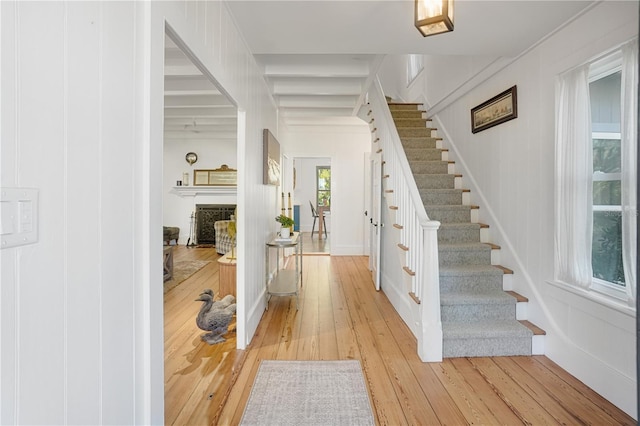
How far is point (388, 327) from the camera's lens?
317cm

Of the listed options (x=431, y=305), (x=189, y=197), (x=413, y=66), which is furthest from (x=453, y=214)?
(x=189, y=197)

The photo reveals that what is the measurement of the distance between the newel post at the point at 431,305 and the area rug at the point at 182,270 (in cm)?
329

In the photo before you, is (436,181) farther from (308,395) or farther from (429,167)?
(308,395)

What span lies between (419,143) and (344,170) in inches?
99.6

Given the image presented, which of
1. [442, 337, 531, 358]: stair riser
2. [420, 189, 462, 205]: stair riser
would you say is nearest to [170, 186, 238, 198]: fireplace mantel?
[420, 189, 462, 205]: stair riser

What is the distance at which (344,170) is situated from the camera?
6934mm

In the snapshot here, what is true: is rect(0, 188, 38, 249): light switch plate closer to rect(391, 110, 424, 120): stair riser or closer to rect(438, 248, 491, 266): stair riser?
rect(438, 248, 491, 266): stair riser

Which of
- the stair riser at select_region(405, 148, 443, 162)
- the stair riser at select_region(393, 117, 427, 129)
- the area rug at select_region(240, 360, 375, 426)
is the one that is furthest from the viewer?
the stair riser at select_region(393, 117, 427, 129)

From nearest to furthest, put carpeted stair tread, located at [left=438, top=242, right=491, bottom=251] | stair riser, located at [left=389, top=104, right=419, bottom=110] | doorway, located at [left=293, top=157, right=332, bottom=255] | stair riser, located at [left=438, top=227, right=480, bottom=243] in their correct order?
1. carpeted stair tread, located at [left=438, top=242, right=491, bottom=251]
2. stair riser, located at [left=438, top=227, right=480, bottom=243]
3. stair riser, located at [left=389, top=104, right=419, bottom=110]
4. doorway, located at [left=293, top=157, right=332, bottom=255]

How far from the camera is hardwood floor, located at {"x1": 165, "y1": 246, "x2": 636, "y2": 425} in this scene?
1.91 meters

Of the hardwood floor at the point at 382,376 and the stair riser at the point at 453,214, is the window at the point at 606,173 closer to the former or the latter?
the hardwood floor at the point at 382,376

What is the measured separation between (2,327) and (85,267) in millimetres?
263

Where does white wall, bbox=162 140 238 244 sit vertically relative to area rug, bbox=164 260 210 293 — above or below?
above

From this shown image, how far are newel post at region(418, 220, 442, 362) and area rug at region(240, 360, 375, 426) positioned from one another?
1.83ft
